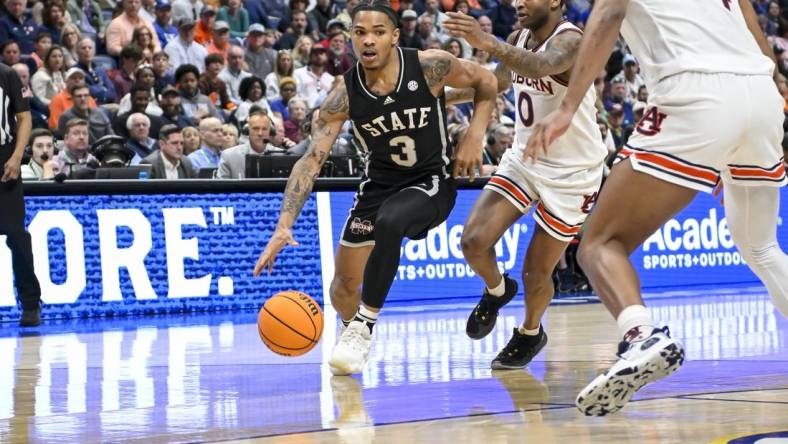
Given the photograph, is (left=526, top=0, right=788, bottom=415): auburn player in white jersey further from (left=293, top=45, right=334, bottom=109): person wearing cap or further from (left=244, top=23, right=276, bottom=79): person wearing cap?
(left=244, top=23, right=276, bottom=79): person wearing cap

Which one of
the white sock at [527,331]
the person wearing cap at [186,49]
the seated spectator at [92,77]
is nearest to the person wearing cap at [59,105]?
the seated spectator at [92,77]

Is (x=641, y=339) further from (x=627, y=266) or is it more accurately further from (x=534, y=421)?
(x=534, y=421)

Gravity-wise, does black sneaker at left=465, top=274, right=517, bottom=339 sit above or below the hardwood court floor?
above

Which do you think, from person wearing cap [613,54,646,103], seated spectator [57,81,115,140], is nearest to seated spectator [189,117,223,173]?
seated spectator [57,81,115,140]

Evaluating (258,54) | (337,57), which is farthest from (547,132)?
(337,57)

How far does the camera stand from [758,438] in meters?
4.59

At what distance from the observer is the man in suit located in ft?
43.1

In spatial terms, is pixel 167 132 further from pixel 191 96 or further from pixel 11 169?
pixel 191 96

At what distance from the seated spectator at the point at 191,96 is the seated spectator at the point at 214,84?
2.32 feet

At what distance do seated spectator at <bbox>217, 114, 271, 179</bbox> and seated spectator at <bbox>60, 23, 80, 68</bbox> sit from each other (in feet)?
9.84

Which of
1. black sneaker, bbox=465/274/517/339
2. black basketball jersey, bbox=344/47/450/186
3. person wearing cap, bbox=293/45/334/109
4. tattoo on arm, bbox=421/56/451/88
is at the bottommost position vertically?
black sneaker, bbox=465/274/517/339

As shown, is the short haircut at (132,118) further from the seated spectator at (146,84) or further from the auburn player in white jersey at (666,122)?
the auburn player in white jersey at (666,122)

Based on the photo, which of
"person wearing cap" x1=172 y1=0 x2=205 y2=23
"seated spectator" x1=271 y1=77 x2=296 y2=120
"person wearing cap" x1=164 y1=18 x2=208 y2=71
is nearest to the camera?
"seated spectator" x1=271 y1=77 x2=296 y2=120

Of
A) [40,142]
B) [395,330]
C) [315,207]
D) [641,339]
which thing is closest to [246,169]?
[315,207]
